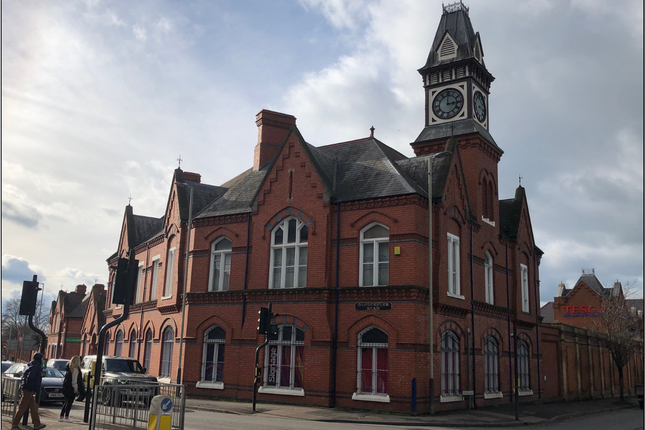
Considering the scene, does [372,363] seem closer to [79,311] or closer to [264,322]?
[264,322]

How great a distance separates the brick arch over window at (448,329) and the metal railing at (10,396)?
15365mm

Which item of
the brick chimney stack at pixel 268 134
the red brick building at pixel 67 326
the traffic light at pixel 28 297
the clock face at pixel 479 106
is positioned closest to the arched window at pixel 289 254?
the brick chimney stack at pixel 268 134

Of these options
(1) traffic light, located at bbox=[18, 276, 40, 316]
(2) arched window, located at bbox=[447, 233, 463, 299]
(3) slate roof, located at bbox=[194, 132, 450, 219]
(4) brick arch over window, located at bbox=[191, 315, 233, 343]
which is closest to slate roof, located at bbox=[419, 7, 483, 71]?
(3) slate roof, located at bbox=[194, 132, 450, 219]

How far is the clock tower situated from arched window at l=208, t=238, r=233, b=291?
11.9 metres

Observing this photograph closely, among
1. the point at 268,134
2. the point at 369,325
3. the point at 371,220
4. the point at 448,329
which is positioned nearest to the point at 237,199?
the point at 268,134

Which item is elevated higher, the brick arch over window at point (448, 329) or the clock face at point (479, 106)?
the clock face at point (479, 106)

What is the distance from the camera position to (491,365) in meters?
29.4

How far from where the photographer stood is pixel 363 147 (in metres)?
29.6

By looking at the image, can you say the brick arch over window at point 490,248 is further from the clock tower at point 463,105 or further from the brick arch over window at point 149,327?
the brick arch over window at point 149,327

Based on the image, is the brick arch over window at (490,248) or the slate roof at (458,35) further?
the slate roof at (458,35)

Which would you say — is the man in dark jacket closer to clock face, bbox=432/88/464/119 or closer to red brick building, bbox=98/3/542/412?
red brick building, bbox=98/3/542/412

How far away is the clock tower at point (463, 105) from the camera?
31.2 meters

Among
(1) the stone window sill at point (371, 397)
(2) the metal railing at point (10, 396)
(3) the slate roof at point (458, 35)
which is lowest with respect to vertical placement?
(1) the stone window sill at point (371, 397)

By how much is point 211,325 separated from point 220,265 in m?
2.96
